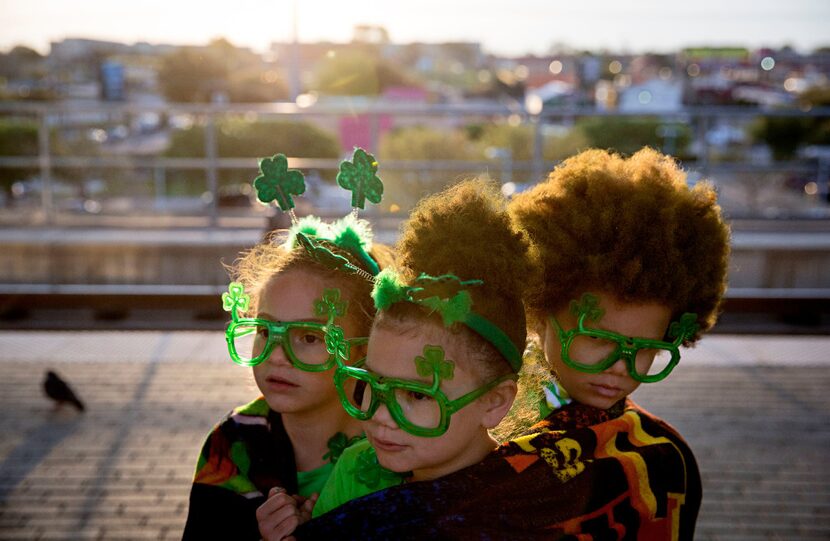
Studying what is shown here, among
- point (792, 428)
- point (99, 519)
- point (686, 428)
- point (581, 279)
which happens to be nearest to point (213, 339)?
point (99, 519)

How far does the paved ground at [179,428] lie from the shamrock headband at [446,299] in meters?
1.80

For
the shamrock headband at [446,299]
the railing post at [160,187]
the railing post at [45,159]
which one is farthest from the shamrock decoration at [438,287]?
the railing post at [160,187]

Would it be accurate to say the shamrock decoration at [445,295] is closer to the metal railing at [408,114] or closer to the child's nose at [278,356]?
the child's nose at [278,356]

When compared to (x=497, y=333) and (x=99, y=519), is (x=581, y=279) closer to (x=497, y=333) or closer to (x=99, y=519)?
(x=497, y=333)

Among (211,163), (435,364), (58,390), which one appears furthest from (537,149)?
(435,364)

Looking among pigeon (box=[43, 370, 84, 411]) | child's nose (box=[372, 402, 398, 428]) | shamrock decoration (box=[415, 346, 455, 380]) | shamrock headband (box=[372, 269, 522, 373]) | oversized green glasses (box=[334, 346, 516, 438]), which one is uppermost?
shamrock headband (box=[372, 269, 522, 373])

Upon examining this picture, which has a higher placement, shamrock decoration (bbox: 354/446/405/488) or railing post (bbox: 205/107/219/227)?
railing post (bbox: 205/107/219/227)

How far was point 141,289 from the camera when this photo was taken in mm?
7441

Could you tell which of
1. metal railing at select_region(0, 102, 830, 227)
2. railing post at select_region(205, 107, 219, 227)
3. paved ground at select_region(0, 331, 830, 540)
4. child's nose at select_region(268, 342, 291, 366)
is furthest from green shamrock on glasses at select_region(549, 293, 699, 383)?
railing post at select_region(205, 107, 219, 227)

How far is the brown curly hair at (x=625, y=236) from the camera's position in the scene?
1889mm

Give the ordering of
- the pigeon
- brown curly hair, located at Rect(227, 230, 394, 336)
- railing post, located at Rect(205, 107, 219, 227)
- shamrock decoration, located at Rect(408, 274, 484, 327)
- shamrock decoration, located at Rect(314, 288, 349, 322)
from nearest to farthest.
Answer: shamrock decoration, located at Rect(408, 274, 484, 327), shamrock decoration, located at Rect(314, 288, 349, 322), brown curly hair, located at Rect(227, 230, 394, 336), the pigeon, railing post, located at Rect(205, 107, 219, 227)

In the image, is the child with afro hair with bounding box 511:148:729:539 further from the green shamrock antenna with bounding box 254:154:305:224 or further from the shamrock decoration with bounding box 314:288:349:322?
the green shamrock antenna with bounding box 254:154:305:224

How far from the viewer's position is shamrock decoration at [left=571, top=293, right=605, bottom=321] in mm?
1874

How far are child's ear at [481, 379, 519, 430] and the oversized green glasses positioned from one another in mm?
36
